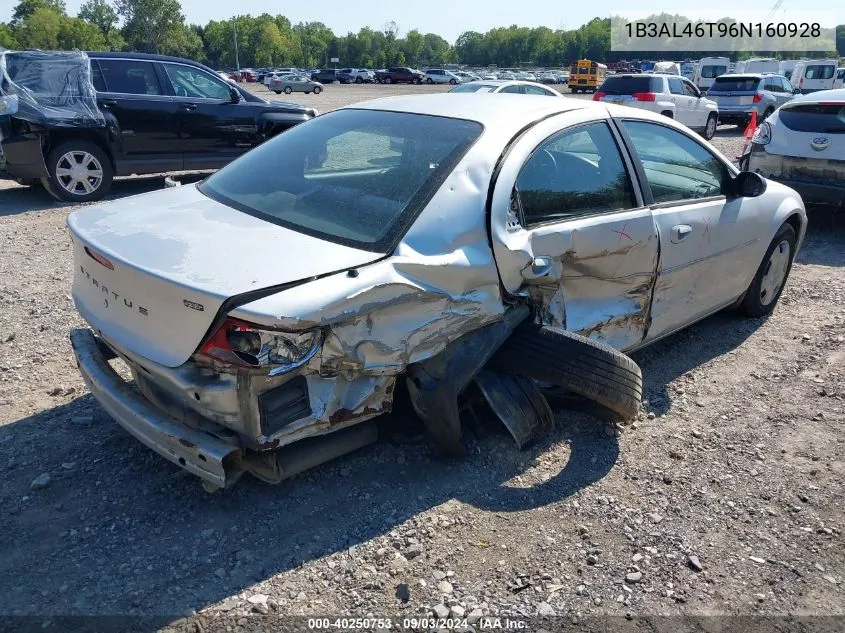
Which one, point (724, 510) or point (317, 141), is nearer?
point (724, 510)

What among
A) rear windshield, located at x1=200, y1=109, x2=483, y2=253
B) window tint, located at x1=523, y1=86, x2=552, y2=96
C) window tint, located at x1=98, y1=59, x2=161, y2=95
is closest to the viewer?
rear windshield, located at x1=200, y1=109, x2=483, y2=253

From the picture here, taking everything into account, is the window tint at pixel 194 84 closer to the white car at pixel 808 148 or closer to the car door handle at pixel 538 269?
the white car at pixel 808 148

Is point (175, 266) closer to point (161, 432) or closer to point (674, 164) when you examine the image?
point (161, 432)

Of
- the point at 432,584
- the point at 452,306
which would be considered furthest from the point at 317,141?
the point at 432,584

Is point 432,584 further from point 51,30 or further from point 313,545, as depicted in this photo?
point 51,30

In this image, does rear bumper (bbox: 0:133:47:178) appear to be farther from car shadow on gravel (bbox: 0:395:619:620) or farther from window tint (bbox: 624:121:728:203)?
window tint (bbox: 624:121:728:203)

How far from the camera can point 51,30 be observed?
86.0 meters

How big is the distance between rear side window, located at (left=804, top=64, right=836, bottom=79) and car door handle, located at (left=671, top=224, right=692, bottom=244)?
30059mm

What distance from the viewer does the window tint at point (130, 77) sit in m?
8.97

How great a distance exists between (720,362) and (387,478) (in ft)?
8.23

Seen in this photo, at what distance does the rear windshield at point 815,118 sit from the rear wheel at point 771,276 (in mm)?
3156

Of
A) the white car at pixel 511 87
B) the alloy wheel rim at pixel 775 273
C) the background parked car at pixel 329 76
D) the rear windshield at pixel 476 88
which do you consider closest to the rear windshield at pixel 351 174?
the alloy wheel rim at pixel 775 273

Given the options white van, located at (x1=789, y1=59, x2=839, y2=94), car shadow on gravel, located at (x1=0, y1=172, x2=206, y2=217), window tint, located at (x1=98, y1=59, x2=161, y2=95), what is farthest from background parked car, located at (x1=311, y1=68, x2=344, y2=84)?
window tint, located at (x1=98, y1=59, x2=161, y2=95)

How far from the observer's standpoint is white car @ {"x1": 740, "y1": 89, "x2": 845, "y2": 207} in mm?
7422
